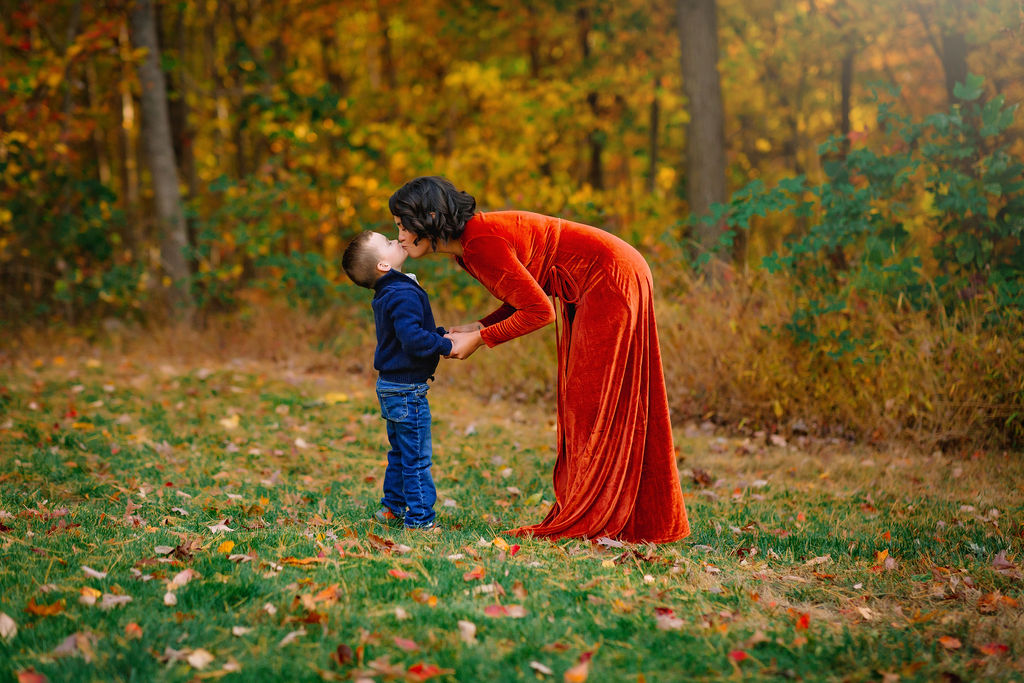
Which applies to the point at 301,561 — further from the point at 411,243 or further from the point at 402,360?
the point at 411,243

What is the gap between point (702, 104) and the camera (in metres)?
11.2

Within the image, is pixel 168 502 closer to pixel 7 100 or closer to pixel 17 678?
pixel 17 678

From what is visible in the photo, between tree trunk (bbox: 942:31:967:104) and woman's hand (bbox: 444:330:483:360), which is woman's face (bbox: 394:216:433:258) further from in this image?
tree trunk (bbox: 942:31:967:104)

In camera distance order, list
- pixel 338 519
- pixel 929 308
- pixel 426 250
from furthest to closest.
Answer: pixel 929 308 → pixel 338 519 → pixel 426 250

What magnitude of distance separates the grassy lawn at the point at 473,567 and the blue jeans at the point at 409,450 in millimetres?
190

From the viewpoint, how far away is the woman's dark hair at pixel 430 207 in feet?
12.2

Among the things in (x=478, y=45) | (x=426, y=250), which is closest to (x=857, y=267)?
(x=426, y=250)

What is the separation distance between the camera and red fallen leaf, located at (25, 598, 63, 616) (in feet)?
9.82

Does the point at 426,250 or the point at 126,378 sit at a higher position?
the point at 426,250

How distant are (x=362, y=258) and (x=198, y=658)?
190 cm

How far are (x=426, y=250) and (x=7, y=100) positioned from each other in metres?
10.1

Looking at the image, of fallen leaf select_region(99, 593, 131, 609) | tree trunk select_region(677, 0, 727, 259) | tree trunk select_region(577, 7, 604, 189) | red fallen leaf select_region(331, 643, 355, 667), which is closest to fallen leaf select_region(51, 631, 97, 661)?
fallen leaf select_region(99, 593, 131, 609)

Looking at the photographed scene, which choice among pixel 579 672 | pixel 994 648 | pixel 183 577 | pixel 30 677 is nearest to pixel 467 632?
pixel 579 672

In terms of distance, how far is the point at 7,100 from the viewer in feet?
37.0
